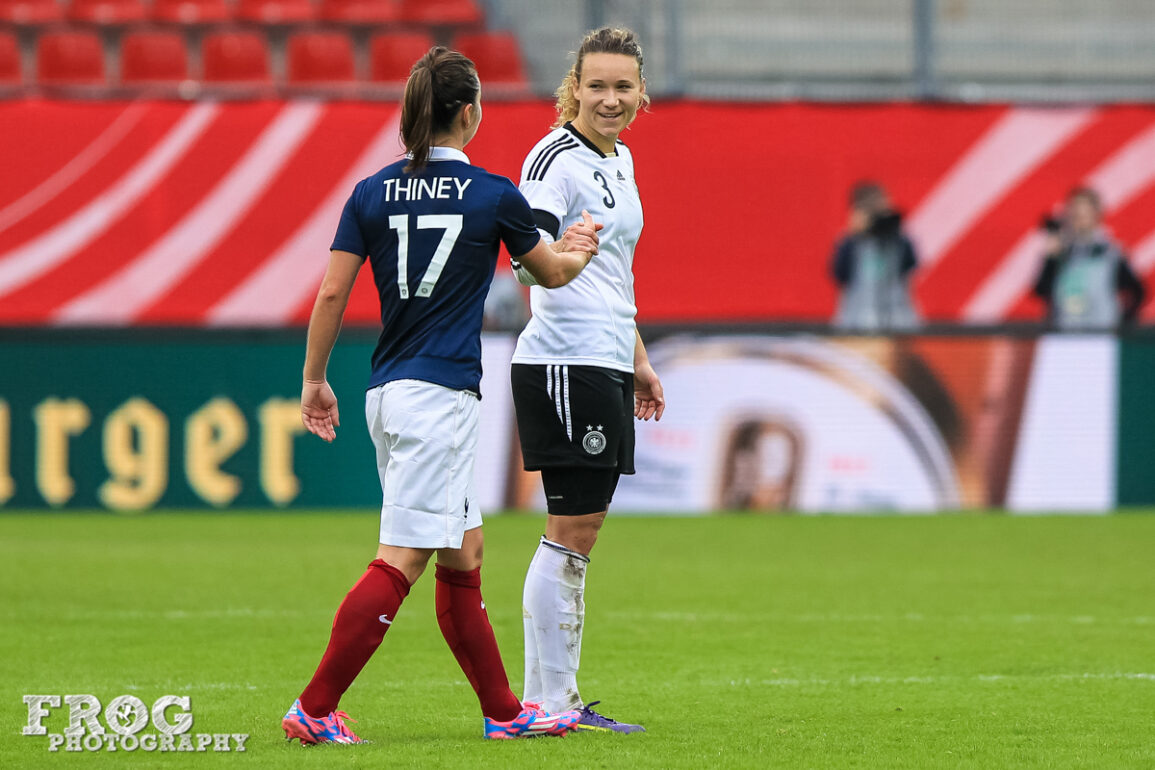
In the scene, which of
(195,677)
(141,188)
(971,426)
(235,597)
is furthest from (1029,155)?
(195,677)

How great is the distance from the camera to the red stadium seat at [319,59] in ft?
56.1

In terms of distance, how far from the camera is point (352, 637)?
457cm

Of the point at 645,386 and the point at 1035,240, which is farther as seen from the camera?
the point at 1035,240

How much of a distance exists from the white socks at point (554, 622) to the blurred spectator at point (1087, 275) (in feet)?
35.3

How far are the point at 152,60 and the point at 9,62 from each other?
1.30 m

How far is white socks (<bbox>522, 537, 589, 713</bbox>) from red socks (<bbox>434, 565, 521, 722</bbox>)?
202mm

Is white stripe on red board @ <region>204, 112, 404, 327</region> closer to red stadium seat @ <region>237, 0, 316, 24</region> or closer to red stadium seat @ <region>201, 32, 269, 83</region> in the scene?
red stadium seat @ <region>201, 32, 269, 83</region>

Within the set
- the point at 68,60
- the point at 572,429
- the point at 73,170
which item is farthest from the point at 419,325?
the point at 68,60

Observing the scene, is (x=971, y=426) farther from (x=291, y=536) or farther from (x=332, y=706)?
(x=332, y=706)

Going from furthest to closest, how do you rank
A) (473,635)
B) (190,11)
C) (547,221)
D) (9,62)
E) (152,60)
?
(190,11) < (152,60) < (9,62) < (547,221) < (473,635)

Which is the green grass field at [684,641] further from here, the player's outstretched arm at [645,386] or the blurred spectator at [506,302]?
the blurred spectator at [506,302]

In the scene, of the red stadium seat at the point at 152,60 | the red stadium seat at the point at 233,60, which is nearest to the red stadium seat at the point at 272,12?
the red stadium seat at the point at 233,60

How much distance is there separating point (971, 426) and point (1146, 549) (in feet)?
8.03

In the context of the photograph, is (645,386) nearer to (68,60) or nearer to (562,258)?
(562,258)
